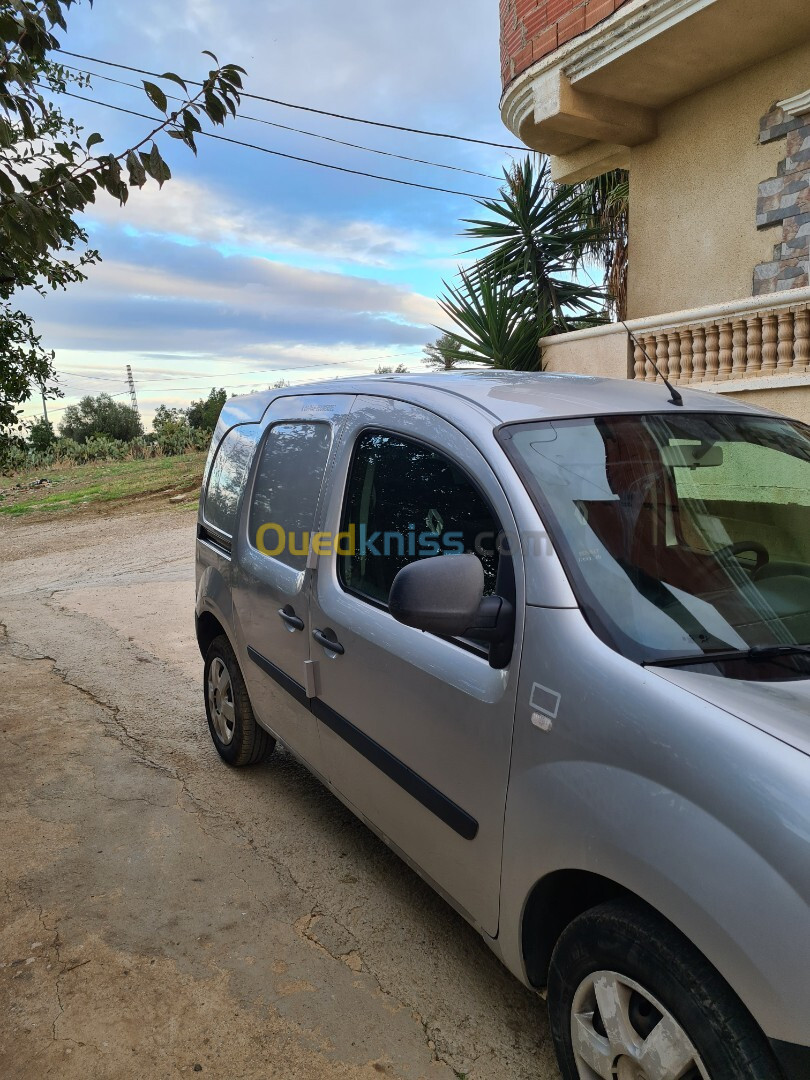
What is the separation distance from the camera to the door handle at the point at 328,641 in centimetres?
258

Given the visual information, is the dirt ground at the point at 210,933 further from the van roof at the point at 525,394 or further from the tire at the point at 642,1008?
the van roof at the point at 525,394

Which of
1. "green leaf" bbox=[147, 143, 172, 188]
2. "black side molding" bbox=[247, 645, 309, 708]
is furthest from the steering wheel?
"green leaf" bbox=[147, 143, 172, 188]

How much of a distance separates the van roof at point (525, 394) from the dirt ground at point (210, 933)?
67.3 inches

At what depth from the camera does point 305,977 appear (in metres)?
2.37

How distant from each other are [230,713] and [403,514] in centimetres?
183

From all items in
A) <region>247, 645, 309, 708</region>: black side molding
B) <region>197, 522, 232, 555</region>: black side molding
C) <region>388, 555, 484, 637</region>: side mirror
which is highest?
<region>388, 555, 484, 637</region>: side mirror

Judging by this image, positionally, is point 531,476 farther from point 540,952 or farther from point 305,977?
point 305,977

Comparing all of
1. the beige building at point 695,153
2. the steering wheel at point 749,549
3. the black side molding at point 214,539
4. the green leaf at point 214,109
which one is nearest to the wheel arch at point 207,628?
the black side molding at point 214,539

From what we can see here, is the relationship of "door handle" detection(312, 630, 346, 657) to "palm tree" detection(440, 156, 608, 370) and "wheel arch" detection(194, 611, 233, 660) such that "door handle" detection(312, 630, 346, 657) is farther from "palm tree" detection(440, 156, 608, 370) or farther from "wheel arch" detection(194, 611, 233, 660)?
"palm tree" detection(440, 156, 608, 370)

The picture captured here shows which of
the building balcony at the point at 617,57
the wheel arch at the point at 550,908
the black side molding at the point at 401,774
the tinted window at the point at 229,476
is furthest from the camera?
the building balcony at the point at 617,57

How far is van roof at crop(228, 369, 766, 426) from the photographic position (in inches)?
88.0

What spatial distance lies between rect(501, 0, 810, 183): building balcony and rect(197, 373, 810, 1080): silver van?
5.54 meters

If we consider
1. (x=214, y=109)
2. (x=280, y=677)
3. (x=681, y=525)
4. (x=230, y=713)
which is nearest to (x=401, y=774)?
(x=280, y=677)

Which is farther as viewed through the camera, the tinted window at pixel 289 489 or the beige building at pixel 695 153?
the beige building at pixel 695 153
